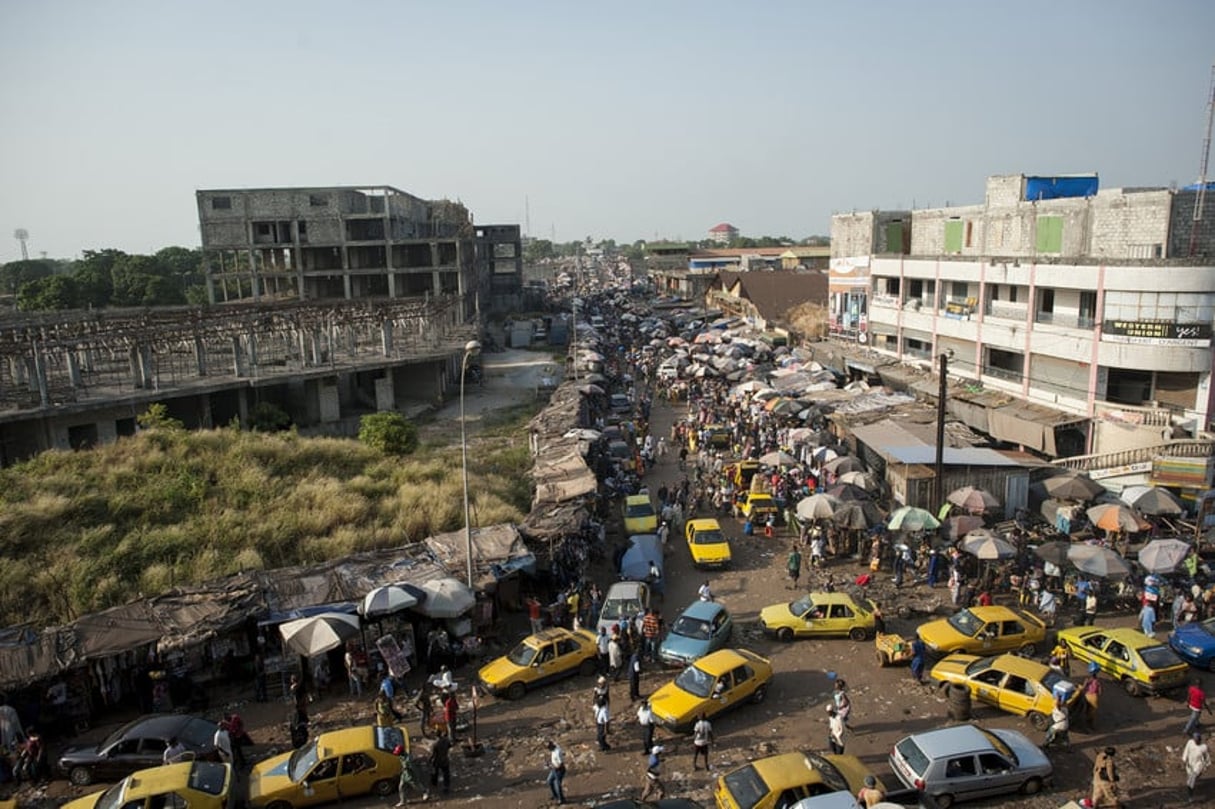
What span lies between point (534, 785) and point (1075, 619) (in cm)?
1312

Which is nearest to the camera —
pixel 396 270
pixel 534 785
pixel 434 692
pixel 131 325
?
pixel 534 785

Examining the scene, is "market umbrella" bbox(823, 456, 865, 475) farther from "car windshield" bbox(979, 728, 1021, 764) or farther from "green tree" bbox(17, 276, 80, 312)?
"green tree" bbox(17, 276, 80, 312)

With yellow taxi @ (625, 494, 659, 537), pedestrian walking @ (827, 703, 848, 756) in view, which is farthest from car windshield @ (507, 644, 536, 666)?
yellow taxi @ (625, 494, 659, 537)

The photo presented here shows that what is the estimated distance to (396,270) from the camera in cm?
6725

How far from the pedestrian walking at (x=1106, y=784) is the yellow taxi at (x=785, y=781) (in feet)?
9.86

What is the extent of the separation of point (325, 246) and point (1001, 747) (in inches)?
2527

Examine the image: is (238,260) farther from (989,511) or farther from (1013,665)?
(1013,665)

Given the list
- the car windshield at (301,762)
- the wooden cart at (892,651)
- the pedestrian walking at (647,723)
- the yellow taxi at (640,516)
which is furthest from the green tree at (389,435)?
the wooden cart at (892,651)

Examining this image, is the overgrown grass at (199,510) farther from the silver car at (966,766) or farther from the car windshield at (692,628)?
the silver car at (966,766)

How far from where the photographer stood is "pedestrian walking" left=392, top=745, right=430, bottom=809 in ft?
40.3

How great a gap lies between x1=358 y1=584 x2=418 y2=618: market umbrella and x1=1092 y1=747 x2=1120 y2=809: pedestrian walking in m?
12.0

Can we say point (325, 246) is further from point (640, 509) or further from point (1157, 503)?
point (1157, 503)

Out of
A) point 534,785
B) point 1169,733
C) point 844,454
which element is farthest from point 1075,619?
point 534,785

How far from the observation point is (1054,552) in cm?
1906
